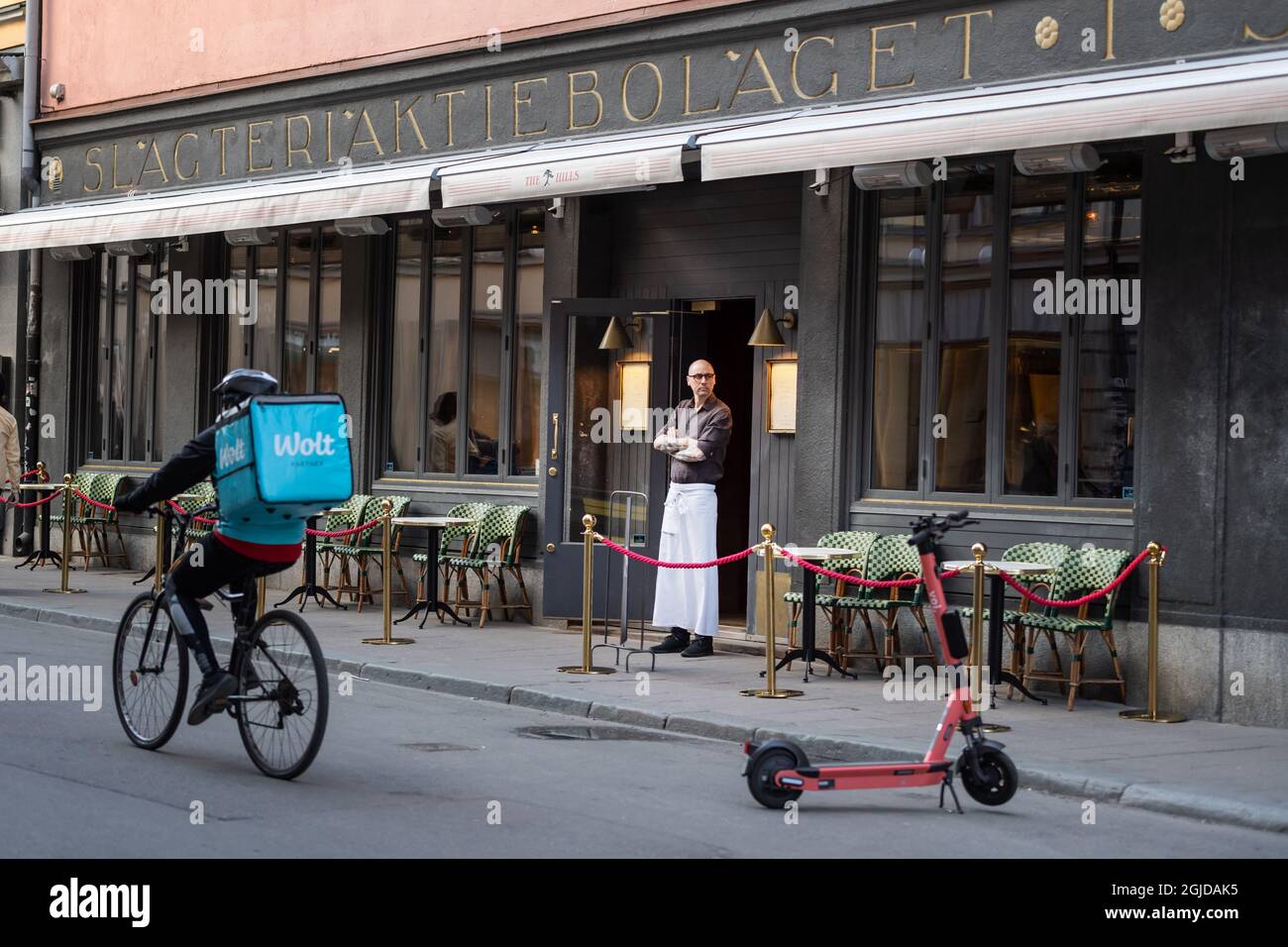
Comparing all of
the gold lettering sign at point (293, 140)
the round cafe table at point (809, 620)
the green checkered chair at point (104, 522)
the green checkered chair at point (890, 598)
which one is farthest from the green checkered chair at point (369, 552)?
the green checkered chair at point (890, 598)

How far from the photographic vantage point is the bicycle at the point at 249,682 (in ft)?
26.0

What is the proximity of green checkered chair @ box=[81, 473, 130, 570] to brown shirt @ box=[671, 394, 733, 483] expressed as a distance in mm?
8858

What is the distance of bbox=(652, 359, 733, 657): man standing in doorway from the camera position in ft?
43.9

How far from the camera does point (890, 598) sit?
12.4 metres

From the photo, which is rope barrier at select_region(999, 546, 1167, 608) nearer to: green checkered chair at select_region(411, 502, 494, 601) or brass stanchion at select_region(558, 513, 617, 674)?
brass stanchion at select_region(558, 513, 617, 674)

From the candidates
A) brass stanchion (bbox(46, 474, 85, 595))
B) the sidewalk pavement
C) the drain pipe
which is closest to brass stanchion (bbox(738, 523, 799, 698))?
the sidewalk pavement

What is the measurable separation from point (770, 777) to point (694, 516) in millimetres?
5791

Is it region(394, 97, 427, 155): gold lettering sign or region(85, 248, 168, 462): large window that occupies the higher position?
region(394, 97, 427, 155): gold lettering sign

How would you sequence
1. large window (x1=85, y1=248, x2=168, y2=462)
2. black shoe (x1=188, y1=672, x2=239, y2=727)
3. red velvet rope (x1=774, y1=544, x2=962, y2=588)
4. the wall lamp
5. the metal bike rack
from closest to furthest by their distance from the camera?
black shoe (x1=188, y1=672, x2=239, y2=727)
red velvet rope (x1=774, y1=544, x2=962, y2=588)
the metal bike rack
the wall lamp
large window (x1=85, y1=248, x2=168, y2=462)

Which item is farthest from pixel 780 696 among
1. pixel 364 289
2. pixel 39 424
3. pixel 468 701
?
pixel 39 424

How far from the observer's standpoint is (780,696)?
11.4 metres

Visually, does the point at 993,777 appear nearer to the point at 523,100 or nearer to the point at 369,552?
the point at 523,100

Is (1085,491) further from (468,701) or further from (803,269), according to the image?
(468,701)

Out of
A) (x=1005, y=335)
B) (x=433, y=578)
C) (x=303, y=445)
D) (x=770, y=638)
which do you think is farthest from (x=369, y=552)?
(x=303, y=445)
